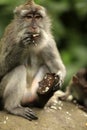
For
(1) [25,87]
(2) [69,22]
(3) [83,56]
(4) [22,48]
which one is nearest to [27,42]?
(4) [22,48]

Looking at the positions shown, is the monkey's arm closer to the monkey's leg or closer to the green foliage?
the monkey's leg

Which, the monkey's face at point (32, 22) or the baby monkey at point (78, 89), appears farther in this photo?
the baby monkey at point (78, 89)

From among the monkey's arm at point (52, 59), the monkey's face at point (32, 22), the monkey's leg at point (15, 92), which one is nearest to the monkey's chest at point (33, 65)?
the monkey's arm at point (52, 59)

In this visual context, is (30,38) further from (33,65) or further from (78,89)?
(78,89)

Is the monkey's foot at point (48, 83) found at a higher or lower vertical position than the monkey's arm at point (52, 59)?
lower

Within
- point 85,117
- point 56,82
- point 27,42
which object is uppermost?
point 27,42

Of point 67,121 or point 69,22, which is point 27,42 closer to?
point 67,121

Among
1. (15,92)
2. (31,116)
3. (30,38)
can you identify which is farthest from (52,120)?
(30,38)

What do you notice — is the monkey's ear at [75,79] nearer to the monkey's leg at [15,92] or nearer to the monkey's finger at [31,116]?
the monkey's leg at [15,92]
